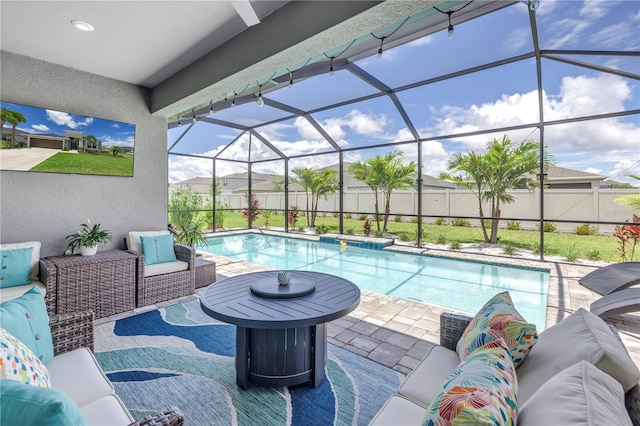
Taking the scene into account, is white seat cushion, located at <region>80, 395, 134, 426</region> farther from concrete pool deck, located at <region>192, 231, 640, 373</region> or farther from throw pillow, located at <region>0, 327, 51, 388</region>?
concrete pool deck, located at <region>192, 231, 640, 373</region>

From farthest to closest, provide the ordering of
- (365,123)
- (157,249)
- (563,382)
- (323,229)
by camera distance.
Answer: (323,229) → (365,123) → (157,249) → (563,382)

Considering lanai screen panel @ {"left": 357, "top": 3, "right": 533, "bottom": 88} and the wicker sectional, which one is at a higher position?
lanai screen panel @ {"left": 357, "top": 3, "right": 533, "bottom": 88}

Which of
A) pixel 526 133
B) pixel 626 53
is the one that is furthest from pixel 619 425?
pixel 526 133

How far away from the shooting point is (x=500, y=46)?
4.75 metres

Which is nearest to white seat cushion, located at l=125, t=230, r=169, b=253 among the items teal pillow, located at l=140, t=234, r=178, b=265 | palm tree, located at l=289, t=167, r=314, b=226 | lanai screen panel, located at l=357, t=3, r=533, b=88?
teal pillow, located at l=140, t=234, r=178, b=265

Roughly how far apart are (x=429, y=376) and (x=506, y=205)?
8966 mm

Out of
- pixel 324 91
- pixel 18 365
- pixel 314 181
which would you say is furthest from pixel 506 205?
pixel 18 365

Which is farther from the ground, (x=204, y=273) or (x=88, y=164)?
(x=88, y=164)

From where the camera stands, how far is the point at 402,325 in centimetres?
341

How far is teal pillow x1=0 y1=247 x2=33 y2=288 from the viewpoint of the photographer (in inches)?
124

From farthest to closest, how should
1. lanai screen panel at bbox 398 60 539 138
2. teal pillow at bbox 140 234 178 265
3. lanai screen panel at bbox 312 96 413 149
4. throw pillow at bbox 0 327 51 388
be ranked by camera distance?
lanai screen panel at bbox 312 96 413 149, lanai screen panel at bbox 398 60 539 138, teal pillow at bbox 140 234 178 265, throw pillow at bbox 0 327 51 388

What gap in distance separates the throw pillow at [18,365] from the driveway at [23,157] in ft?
11.2

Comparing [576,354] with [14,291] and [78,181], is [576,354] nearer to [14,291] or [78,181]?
[14,291]

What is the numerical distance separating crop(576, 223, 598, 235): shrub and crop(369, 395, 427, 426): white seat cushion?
30.5 feet
